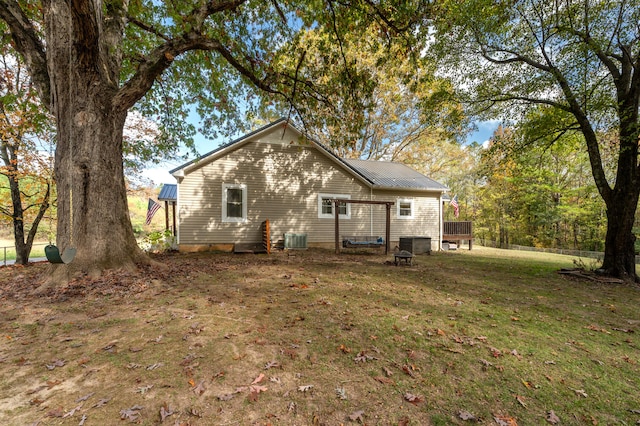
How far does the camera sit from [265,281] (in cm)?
677

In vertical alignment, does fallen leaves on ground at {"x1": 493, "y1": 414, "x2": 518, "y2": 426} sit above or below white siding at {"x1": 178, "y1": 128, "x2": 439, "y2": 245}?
below

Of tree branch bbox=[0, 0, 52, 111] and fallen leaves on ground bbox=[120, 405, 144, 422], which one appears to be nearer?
fallen leaves on ground bbox=[120, 405, 144, 422]

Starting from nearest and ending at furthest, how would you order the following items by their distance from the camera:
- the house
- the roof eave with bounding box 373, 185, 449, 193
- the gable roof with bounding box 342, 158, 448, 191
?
the house
the roof eave with bounding box 373, 185, 449, 193
the gable roof with bounding box 342, 158, 448, 191

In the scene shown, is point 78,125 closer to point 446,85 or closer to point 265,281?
point 265,281

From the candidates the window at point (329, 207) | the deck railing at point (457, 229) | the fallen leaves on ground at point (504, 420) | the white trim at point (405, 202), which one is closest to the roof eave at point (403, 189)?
the white trim at point (405, 202)

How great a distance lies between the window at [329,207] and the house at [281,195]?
2.1 inches

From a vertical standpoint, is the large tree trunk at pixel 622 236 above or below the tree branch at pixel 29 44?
below

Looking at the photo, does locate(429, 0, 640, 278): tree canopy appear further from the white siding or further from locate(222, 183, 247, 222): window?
locate(222, 183, 247, 222): window

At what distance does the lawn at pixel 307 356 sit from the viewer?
2408mm

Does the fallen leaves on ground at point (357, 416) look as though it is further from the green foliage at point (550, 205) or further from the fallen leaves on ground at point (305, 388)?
the green foliage at point (550, 205)

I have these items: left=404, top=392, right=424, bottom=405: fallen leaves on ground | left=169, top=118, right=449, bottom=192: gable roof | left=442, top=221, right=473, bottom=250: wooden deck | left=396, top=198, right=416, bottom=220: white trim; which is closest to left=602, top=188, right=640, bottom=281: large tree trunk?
left=169, top=118, right=449, bottom=192: gable roof

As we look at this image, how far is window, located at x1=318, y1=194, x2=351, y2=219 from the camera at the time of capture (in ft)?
45.9

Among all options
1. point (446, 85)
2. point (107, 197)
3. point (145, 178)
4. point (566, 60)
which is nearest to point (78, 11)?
point (107, 197)

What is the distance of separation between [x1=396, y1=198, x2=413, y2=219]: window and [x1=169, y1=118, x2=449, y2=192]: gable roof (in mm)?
855
